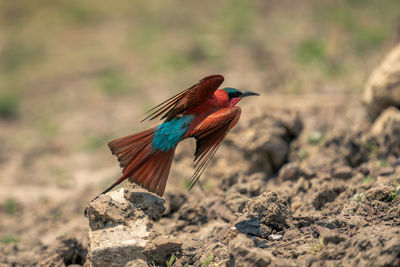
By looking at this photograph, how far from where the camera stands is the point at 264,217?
3277 millimetres

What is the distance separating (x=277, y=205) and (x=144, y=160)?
0.92 metres

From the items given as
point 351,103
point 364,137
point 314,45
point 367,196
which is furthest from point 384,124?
point 314,45

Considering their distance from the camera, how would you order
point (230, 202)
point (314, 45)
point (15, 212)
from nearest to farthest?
point (230, 202) → point (15, 212) → point (314, 45)

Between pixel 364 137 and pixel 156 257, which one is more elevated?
pixel 364 137

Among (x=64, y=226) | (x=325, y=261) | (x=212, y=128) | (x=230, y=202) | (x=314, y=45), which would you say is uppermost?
(x=314, y=45)

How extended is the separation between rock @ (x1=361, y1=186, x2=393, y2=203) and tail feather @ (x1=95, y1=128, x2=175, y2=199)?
4.50 ft

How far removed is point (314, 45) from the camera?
29.5ft

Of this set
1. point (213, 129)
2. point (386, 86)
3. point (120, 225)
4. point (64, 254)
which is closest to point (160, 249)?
point (120, 225)

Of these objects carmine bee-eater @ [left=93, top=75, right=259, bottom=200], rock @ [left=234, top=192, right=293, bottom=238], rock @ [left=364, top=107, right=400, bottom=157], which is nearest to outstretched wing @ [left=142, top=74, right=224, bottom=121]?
carmine bee-eater @ [left=93, top=75, right=259, bottom=200]

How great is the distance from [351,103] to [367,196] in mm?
3106

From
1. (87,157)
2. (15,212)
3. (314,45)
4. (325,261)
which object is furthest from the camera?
(314,45)

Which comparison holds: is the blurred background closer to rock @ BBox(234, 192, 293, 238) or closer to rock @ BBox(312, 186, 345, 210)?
rock @ BBox(234, 192, 293, 238)

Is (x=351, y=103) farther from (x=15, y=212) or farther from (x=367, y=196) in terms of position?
(x=15, y=212)

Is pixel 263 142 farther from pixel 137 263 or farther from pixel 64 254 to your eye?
pixel 137 263
